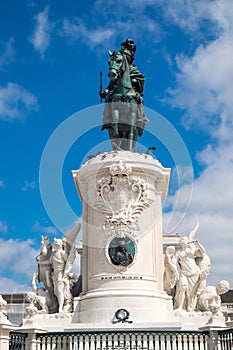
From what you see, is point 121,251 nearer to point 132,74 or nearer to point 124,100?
point 124,100

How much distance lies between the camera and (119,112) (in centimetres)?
2459

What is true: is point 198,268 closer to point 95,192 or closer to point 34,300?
point 95,192

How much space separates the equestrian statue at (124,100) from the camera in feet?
80.5

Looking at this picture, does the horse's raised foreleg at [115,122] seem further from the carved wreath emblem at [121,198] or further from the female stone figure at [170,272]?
the female stone figure at [170,272]

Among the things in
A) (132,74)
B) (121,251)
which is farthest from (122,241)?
(132,74)

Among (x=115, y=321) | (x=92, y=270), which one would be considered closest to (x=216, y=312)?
(x=115, y=321)

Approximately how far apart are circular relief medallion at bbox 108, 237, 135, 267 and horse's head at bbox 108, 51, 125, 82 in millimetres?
6865

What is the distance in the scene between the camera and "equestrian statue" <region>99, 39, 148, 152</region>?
966 inches

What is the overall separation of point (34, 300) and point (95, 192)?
15.0 feet

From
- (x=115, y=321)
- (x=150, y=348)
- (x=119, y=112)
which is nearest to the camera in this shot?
(x=150, y=348)

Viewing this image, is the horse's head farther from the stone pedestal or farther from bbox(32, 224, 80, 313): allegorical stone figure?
bbox(32, 224, 80, 313): allegorical stone figure

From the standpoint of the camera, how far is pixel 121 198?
22.5m

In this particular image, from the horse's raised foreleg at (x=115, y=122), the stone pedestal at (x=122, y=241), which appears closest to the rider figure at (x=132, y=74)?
the horse's raised foreleg at (x=115, y=122)

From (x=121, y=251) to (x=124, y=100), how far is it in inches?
247
